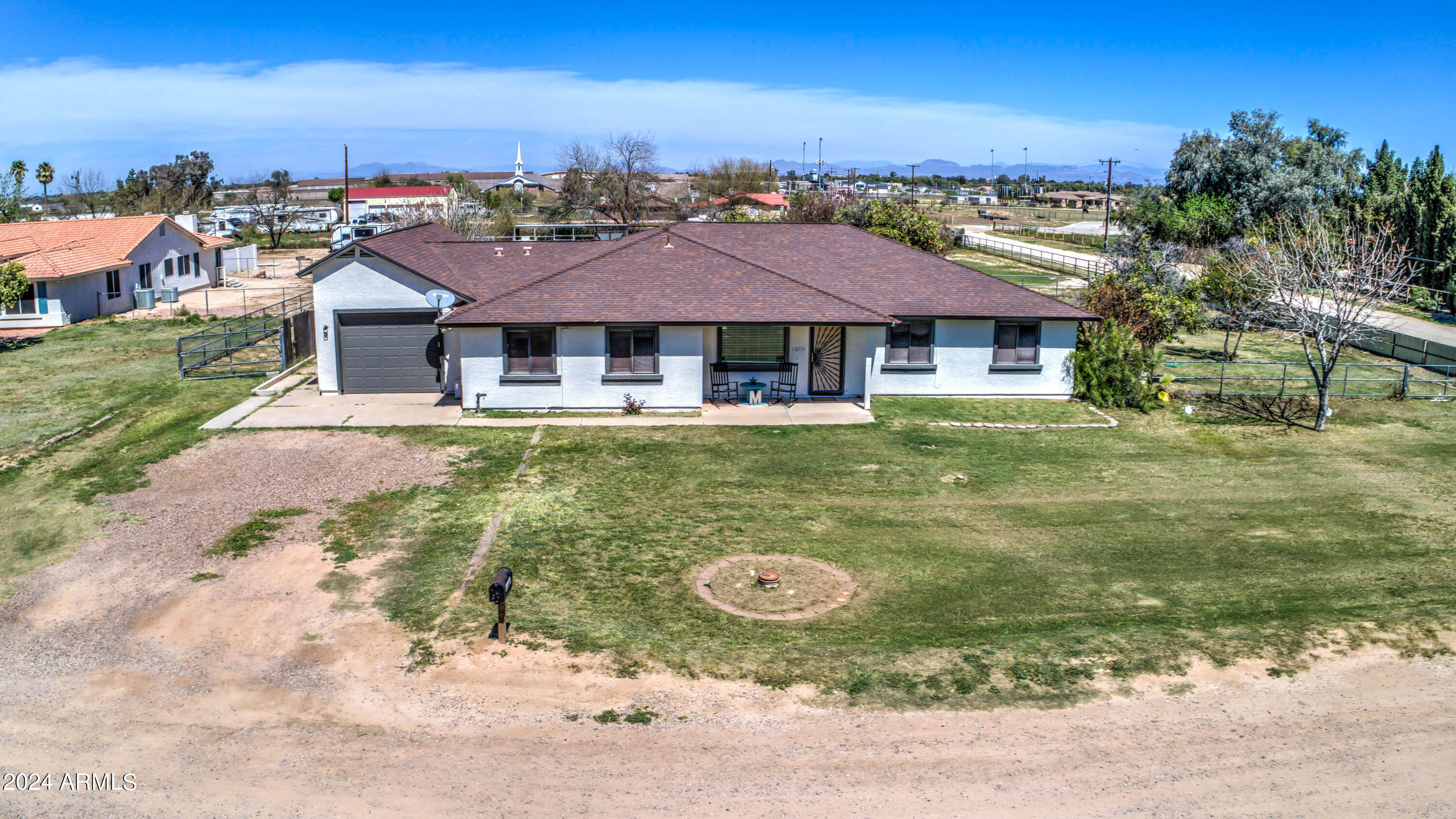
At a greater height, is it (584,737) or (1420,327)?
(1420,327)

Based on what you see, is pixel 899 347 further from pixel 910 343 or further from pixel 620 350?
pixel 620 350

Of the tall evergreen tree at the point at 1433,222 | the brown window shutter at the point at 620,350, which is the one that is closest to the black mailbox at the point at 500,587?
the brown window shutter at the point at 620,350

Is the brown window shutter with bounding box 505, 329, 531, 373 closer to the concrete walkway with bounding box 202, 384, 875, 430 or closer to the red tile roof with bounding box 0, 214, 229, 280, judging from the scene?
the concrete walkway with bounding box 202, 384, 875, 430

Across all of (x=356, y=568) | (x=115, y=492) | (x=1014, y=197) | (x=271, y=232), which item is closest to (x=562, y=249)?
(x=115, y=492)

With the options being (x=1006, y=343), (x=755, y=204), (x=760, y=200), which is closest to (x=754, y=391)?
(x=1006, y=343)

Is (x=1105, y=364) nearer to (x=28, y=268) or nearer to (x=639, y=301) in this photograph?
(x=639, y=301)

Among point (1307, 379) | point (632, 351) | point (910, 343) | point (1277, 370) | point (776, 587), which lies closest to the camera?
point (776, 587)
